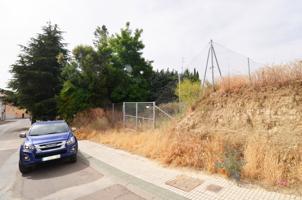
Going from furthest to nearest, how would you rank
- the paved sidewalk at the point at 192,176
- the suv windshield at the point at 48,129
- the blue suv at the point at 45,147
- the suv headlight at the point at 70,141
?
1. the suv windshield at the point at 48,129
2. the suv headlight at the point at 70,141
3. the blue suv at the point at 45,147
4. the paved sidewalk at the point at 192,176

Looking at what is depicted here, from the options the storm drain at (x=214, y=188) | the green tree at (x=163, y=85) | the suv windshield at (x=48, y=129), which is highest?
the green tree at (x=163, y=85)

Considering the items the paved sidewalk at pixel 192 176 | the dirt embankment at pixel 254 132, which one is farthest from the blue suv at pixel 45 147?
the dirt embankment at pixel 254 132

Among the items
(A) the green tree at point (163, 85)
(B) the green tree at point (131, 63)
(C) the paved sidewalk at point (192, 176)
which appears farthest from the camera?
(A) the green tree at point (163, 85)

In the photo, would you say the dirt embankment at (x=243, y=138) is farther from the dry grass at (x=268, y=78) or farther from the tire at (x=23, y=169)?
the tire at (x=23, y=169)

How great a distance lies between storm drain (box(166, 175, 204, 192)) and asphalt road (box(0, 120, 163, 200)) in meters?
0.67

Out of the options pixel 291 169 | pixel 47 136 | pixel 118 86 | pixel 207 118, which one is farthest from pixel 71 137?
pixel 118 86

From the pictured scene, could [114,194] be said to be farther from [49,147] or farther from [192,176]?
[49,147]

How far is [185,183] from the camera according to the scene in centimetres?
459

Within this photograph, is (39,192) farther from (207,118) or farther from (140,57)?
(140,57)

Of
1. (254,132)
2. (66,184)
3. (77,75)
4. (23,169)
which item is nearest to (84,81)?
(77,75)

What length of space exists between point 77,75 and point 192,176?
12.5 m

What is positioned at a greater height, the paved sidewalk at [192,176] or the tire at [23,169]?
the paved sidewalk at [192,176]

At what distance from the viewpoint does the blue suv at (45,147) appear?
634 cm

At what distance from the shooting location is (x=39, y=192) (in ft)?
16.2
